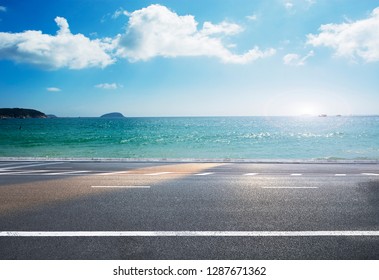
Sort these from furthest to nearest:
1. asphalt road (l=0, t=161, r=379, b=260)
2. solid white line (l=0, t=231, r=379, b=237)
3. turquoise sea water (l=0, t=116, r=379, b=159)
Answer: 1. turquoise sea water (l=0, t=116, r=379, b=159)
2. solid white line (l=0, t=231, r=379, b=237)
3. asphalt road (l=0, t=161, r=379, b=260)

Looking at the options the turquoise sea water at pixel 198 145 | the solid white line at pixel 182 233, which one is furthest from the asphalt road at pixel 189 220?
the turquoise sea water at pixel 198 145

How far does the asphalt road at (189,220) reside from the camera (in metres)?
4.30

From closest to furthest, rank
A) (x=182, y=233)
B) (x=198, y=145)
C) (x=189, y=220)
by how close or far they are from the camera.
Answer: (x=182, y=233) → (x=189, y=220) → (x=198, y=145)

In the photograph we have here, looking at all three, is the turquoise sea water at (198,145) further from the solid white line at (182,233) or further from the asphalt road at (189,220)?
the solid white line at (182,233)

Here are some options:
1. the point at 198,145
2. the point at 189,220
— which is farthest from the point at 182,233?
the point at 198,145

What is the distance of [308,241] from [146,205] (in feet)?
12.4

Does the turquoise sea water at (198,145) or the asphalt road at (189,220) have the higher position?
the asphalt road at (189,220)

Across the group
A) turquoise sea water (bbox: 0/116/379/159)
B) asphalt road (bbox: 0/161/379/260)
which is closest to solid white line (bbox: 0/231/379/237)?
asphalt road (bbox: 0/161/379/260)

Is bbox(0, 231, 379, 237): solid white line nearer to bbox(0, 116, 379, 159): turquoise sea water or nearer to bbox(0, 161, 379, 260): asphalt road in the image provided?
bbox(0, 161, 379, 260): asphalt road

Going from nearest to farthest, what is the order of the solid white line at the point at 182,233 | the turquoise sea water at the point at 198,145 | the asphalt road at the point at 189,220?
the asphalt road at the point at 189,220, the solid white line at the point at 182,233, the turquoise sea water at the point at 198,145

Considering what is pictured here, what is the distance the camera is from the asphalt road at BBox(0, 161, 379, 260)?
4.30 metres

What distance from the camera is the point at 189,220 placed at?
5.72 meters

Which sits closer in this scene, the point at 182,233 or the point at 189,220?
the point at 182,233

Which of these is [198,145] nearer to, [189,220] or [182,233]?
[189,220]
